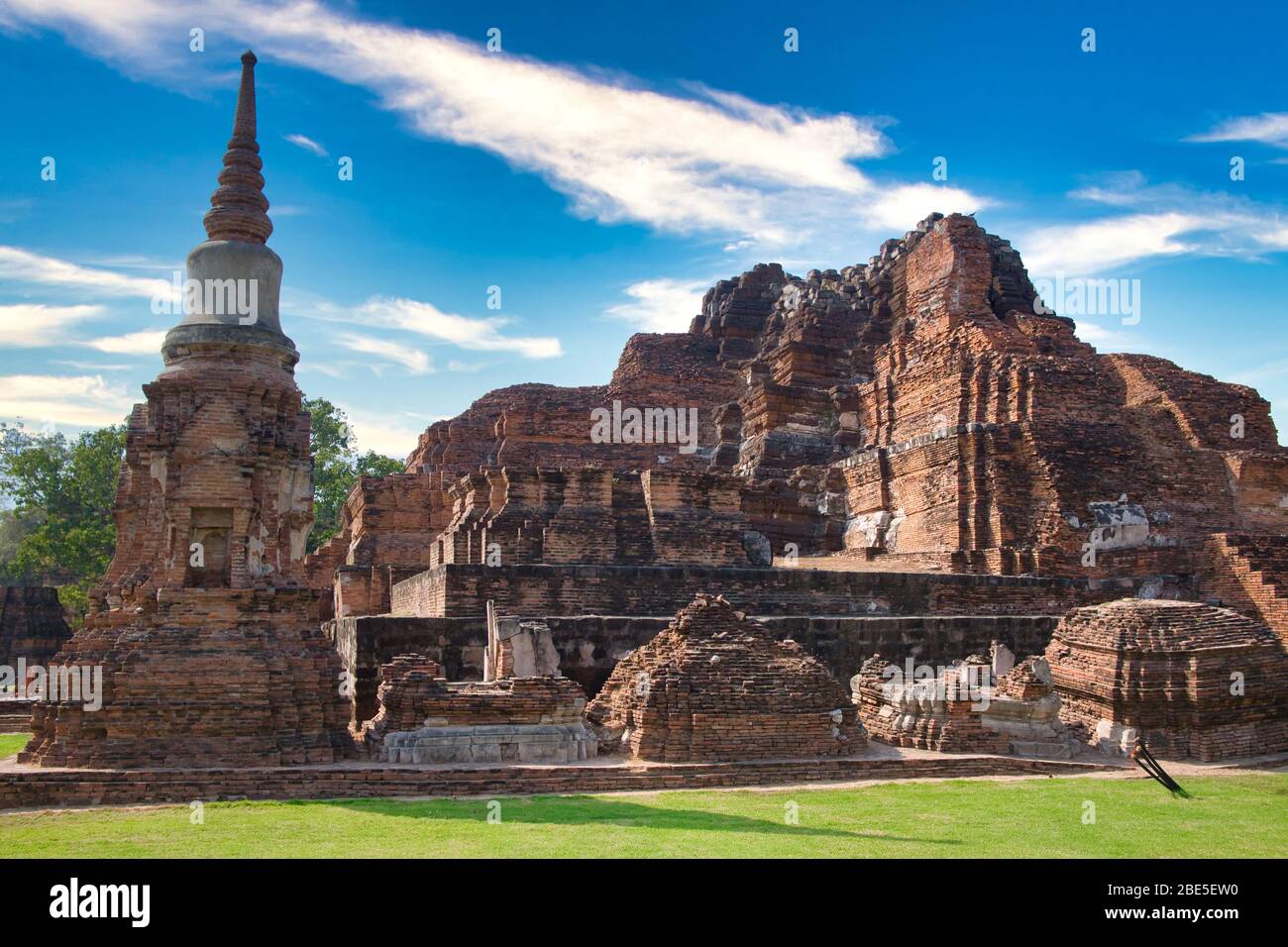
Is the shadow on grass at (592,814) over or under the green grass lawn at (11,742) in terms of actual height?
over

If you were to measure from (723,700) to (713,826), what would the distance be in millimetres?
3389

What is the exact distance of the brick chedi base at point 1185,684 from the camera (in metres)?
14.1

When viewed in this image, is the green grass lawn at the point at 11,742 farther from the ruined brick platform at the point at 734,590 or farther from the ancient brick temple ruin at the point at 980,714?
the ancient brick temple ruin at the point at 980,714

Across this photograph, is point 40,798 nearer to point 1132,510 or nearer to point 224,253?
point 224,253

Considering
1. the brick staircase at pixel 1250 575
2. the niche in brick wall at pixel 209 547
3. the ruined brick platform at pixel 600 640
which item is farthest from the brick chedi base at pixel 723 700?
the brick staircase at pixel 1250 575

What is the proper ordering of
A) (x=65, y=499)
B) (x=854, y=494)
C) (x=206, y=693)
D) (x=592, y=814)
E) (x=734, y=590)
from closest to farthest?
(x=592, y=814), (x=206, y=693), (x=734, y=590), (x=854, y=494), (x=65, y=499)

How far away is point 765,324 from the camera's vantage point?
36.9 meters

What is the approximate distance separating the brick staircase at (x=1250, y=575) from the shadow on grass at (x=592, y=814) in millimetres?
13425

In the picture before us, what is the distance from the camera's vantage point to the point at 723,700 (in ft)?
41.2

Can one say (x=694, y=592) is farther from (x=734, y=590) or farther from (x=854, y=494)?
(x=854, y=494)

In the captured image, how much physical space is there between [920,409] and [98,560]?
26.2 m

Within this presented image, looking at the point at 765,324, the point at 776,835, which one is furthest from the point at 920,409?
the point at 776,835

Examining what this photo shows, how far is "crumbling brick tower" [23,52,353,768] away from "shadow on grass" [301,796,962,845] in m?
1.83

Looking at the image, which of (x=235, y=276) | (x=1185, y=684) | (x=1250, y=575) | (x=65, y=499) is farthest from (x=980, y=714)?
(x=65, y=499)
